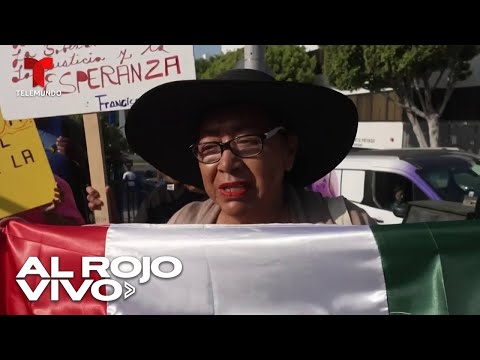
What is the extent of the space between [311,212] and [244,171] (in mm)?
322

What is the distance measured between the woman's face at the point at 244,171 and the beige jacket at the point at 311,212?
0.29ft

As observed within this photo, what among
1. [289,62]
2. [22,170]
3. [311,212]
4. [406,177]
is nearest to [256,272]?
[311,212]

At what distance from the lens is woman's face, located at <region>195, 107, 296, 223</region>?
5.41 ft

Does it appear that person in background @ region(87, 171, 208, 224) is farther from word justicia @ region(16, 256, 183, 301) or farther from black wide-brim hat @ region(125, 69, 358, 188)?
word justicia @ region(16, 256, 183, 301)

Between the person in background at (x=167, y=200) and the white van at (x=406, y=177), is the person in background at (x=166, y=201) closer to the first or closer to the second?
the person in background at (x=167, y=200)

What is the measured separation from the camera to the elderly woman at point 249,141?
5.49 ft

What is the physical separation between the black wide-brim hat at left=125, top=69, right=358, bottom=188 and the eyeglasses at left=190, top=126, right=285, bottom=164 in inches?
6.3

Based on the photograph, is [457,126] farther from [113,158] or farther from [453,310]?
[453,310]

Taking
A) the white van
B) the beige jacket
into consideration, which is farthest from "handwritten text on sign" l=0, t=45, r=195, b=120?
the white van

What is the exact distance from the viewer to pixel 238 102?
1.76m

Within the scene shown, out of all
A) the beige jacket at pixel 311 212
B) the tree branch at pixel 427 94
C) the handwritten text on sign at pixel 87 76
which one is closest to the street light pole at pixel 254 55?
the handwritten text on sign at pixel 87 76

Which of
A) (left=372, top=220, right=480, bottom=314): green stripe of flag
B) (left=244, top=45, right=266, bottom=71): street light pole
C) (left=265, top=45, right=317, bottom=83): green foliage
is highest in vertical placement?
(left=265, top=45, right=317, bottom=83): green foliage

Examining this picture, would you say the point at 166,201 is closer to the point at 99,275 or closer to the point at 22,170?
the point at 22,170

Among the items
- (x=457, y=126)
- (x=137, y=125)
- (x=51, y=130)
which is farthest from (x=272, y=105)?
(x=457, y=126)
